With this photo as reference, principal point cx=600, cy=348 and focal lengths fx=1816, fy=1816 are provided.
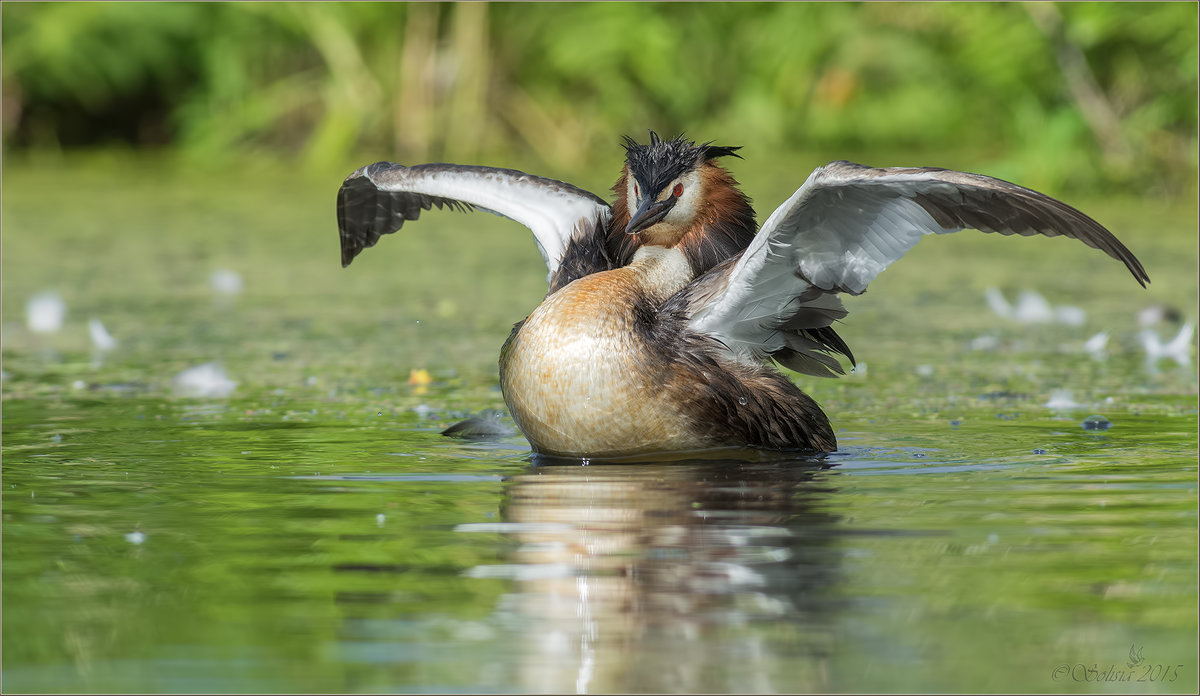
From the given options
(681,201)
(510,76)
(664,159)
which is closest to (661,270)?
(681,201)

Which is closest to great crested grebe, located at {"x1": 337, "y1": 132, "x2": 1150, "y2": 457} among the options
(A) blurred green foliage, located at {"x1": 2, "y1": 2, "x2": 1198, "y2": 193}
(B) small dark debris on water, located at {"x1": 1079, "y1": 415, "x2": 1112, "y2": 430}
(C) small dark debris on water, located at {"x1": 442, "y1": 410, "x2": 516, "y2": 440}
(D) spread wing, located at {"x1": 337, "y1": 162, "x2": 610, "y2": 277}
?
(D) spread wing, located at {"x1": 337, "y1": 162, "x2": 610, "y2": 277}

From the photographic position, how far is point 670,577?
4.21 m

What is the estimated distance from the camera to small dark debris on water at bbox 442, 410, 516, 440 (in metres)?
6.57

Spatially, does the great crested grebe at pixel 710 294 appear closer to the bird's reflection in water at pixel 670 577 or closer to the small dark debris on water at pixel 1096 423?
the bird's reflection in water at pixel 670 577

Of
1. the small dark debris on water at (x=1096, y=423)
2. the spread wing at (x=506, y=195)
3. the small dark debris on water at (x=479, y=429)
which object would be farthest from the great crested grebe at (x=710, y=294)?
the small dark debris on water at (x=1096, y=423)

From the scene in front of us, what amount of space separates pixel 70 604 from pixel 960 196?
9.64ft

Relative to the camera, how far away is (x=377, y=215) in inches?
307

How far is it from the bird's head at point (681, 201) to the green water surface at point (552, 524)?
85 centimetres

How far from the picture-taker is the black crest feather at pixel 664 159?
6.23 meters

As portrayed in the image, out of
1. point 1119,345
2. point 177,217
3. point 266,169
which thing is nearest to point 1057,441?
point 1119,345

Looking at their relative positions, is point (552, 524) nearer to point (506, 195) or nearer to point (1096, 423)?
point (506, 195)

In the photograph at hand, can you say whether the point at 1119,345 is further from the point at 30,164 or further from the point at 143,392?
the point at 30,164

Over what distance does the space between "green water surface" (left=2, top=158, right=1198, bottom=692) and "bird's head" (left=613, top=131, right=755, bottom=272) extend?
85cm

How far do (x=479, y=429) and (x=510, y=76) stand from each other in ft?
35.7
